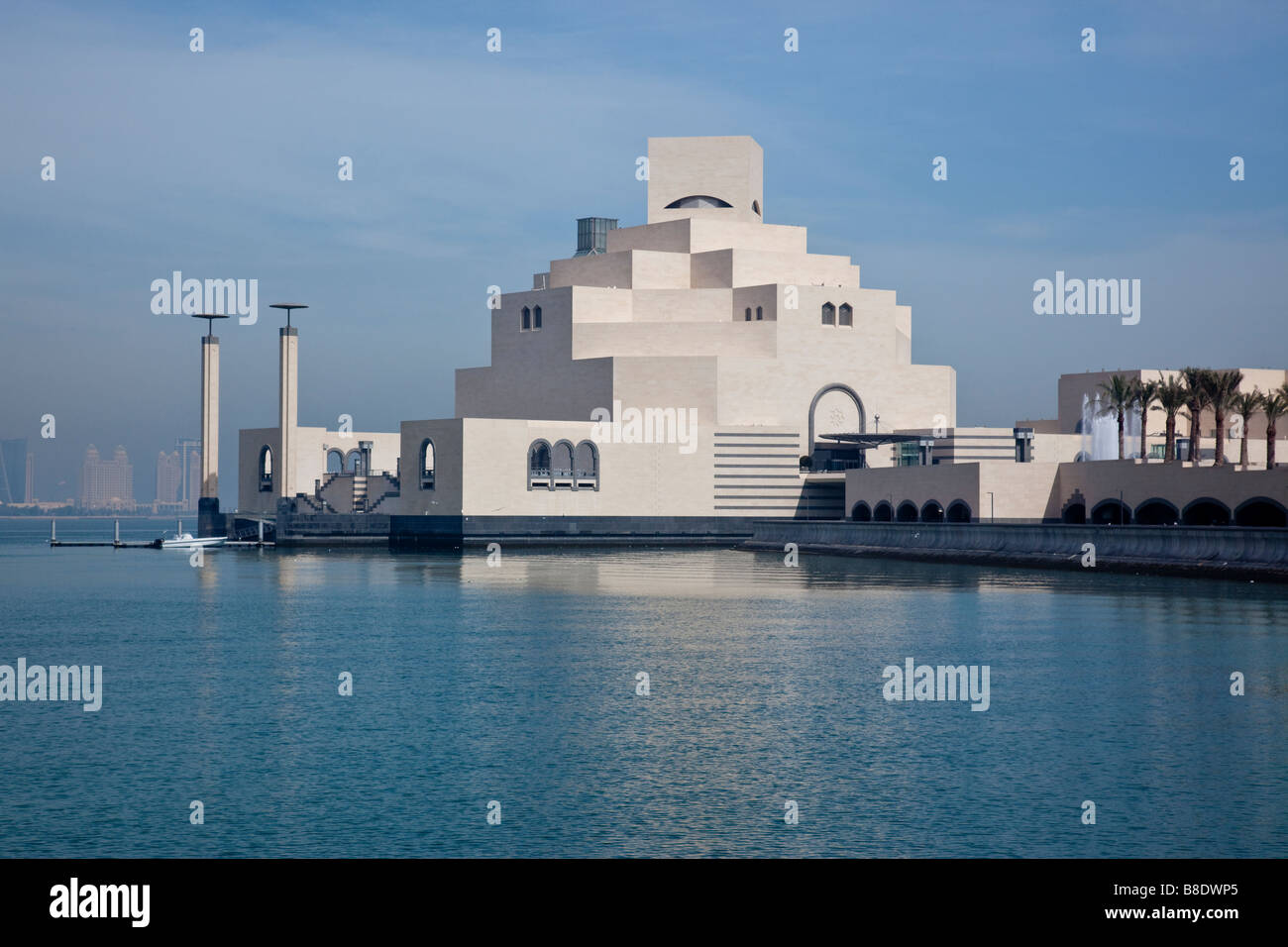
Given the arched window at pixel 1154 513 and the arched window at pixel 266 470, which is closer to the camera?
the arched window at pixel 1154 513

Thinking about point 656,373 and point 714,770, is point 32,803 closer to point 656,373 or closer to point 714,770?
point 714,770

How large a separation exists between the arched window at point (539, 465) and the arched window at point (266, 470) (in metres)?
22.0

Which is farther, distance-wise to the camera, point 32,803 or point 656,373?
point 656,373

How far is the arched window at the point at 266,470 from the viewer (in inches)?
3898

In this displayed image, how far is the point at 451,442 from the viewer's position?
268ft

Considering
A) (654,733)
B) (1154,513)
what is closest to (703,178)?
(1154,513)

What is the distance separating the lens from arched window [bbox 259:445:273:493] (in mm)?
99000

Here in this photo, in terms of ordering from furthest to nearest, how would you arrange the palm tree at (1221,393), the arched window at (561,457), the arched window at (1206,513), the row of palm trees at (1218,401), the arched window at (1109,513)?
the arched window at (561,457) < the arched window at (1109,513) < the palm tree at (1221,393) < the row of palm trees at (1218,401) < the arched window at (1206,513)

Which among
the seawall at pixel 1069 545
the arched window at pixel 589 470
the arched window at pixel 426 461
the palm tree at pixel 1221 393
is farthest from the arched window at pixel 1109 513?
the arched window at pixel 426 461

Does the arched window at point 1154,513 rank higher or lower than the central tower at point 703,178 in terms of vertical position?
lower

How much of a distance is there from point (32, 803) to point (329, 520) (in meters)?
70.4

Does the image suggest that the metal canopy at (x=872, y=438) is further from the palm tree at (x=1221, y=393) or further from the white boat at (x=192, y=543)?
the white boat at (x=192, y=543)
